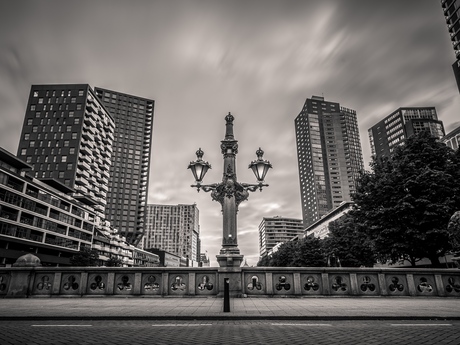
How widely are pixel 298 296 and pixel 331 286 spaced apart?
1.63 metres

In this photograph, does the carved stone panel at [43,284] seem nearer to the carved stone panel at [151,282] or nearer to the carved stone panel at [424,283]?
the carved stone panel at [151,282]

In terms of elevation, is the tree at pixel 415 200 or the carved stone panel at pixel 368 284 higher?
the tree at pixel 415 200

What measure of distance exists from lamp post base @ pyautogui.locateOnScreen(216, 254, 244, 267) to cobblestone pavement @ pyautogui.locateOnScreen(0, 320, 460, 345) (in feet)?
18.6

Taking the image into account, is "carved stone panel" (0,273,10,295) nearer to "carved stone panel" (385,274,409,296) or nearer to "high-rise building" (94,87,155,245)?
"carved stone panel" (385,274,409,296)

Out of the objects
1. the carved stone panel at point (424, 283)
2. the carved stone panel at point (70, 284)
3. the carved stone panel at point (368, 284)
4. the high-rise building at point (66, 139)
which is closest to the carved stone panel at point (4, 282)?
the carved stone panel at point (70, 284)

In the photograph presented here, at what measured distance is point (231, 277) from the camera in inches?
533

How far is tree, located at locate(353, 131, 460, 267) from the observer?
66.9 feet

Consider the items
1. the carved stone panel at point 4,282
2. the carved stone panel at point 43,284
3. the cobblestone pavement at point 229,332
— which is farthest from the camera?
the carved stone panel at point 43,284

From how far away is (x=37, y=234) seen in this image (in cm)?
5872

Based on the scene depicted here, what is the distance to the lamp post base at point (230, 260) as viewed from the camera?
13.2m

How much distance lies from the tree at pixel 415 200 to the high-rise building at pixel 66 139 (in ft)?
251

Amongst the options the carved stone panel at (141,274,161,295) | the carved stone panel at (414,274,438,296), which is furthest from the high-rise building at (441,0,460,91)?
the carved stone panel at (141,274,161,295)

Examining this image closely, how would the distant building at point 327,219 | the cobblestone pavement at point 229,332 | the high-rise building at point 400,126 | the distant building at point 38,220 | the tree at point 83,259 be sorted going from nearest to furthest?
1. the cobblestone pavement at point 229,332
2. the distant building at point 38,220
3. the tree at point 83,259
4. the distant building at point 327,219
5. the high-rise building at point 400,126

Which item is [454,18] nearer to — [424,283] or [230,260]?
[424,283]
